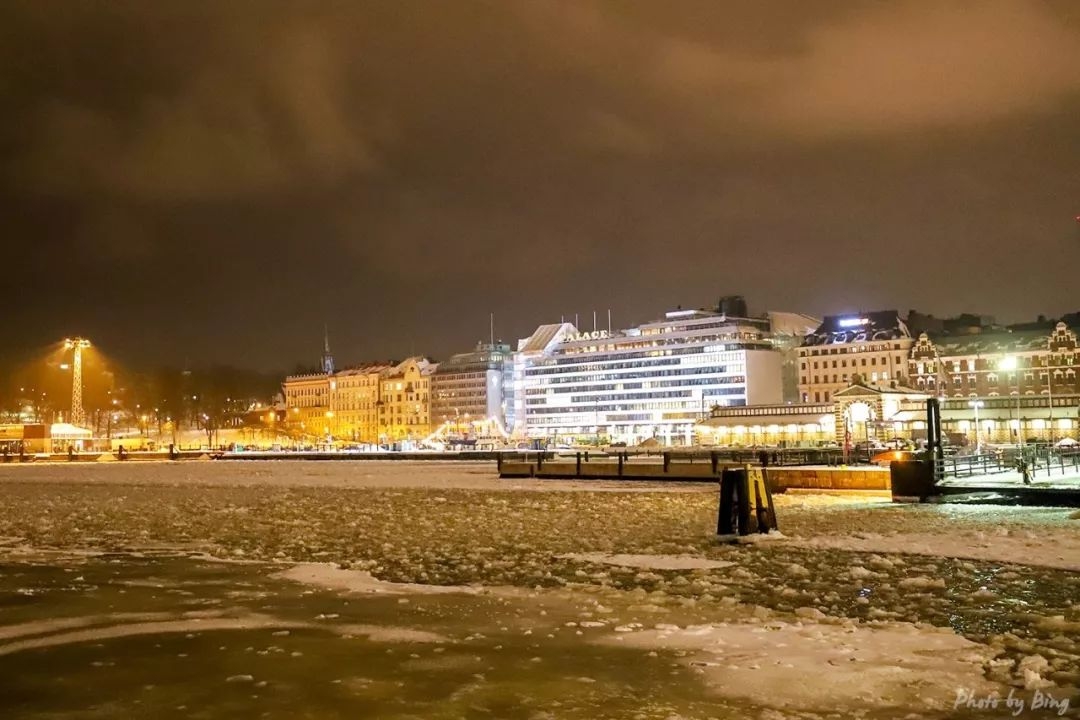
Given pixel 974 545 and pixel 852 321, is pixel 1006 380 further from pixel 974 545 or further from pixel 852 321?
pixel 974 545

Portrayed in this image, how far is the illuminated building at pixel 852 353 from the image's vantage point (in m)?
149

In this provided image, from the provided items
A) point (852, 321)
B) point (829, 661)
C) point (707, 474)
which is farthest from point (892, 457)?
point (852, 321)

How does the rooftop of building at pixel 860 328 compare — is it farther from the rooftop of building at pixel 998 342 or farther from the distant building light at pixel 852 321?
the rooftop of building at pixel 998 342

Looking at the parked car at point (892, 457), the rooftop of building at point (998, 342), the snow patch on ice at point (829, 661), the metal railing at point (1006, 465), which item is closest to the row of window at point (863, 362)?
the rooftop of building at point (998, 342)

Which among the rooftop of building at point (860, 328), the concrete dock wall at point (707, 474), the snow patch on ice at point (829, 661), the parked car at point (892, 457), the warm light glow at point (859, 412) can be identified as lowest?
the concrete dock wall at point (707, 474)

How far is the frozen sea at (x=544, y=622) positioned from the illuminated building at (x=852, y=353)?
128 metres

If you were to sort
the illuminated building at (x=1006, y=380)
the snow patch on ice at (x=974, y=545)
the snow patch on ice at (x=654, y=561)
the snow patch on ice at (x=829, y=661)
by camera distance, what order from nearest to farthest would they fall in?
the snow patch on ice at (x=829, y=661) < the snow patch on ice at (x=654, y=561) < the snow patch on ice at (x=974, y=545) < the illuminated building at (x=1006, y=380)

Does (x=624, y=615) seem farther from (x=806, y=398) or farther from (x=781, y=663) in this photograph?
(x=806, y=398)

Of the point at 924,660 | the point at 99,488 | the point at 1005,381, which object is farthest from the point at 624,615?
the point at 1005,381

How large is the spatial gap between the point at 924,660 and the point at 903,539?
13163 millimetres

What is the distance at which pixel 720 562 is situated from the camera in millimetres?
19188

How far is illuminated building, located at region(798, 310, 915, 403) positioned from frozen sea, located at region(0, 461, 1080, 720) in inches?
5049

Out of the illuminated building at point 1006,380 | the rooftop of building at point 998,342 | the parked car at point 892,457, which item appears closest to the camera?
the parked car at point 892,457

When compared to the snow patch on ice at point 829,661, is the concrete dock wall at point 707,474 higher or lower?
lower
